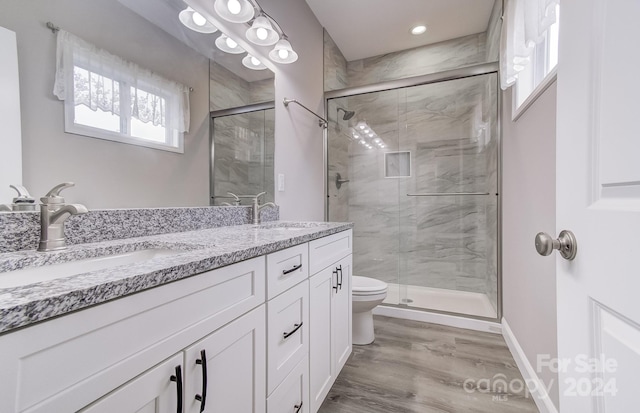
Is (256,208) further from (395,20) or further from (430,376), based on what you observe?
→ (395,20)

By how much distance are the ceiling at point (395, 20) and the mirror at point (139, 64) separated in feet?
4.61

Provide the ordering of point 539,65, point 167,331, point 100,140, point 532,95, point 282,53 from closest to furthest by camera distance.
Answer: point 167,331 < point 100,140 < point 532,95 < point 539,65 < point 282,53

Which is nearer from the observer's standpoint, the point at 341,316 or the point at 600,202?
the point at 600,202

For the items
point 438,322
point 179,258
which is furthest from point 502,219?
point 179,258

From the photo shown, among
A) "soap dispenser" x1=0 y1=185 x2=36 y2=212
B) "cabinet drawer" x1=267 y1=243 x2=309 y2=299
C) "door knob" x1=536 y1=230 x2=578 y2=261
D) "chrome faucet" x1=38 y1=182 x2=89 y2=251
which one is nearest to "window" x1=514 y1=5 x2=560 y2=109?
"door knob" x1=536 y1=230 x2=578 y2=261

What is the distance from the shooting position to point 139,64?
107 centimetres

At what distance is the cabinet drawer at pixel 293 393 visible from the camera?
2.99ft

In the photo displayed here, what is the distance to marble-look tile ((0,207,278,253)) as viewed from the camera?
2.42 ft

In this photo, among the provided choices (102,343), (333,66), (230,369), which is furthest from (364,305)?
(333,66)

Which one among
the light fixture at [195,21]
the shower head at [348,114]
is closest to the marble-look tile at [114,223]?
the light fixture at [195,21]

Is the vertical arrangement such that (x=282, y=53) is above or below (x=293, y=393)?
above

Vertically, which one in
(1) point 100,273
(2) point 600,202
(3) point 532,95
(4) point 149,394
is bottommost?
(4) point 149,394

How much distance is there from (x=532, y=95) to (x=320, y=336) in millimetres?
1575

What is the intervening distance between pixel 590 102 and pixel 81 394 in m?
0.97
